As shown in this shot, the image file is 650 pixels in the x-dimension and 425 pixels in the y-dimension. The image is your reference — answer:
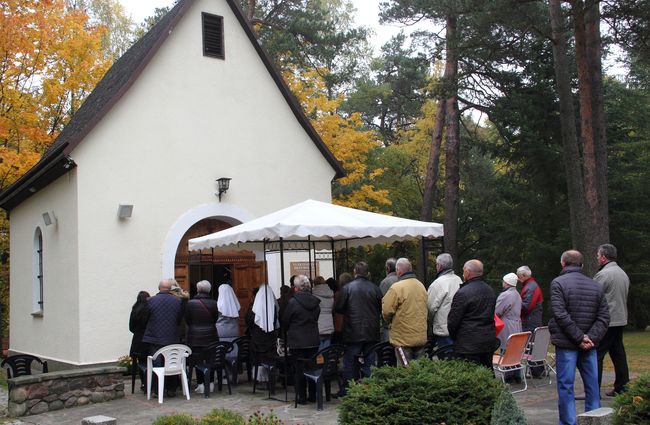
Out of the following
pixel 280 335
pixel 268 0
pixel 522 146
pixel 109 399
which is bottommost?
pixel 109 399

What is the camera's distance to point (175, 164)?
14.1 meters

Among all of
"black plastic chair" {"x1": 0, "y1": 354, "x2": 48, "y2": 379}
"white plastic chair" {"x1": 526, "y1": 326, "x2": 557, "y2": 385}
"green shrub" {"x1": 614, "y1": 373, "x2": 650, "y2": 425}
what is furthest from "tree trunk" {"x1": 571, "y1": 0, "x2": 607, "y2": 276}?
"black plastic chair" {"x1": 0, "y1": 354, "x2": 48, "y2": 379}

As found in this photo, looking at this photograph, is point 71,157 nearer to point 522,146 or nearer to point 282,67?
point 282,67

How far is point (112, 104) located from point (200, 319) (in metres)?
5.08

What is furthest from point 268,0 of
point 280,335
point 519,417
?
point 519,417

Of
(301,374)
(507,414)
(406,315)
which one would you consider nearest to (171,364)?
(301,374)

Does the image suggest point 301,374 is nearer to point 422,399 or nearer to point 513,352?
point 513,352

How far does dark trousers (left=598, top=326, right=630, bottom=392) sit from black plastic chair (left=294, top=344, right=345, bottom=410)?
10.4 ft

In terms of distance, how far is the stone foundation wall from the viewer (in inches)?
380

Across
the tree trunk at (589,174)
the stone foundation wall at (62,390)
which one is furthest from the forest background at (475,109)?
the stone foundation wall at (62,390)

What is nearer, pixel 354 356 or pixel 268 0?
pixel 354 356

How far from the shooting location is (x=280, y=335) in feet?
33.5

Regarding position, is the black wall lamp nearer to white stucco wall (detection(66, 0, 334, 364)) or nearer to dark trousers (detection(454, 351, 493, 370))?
white stucco wall (detection(66, 0, 334, 364))

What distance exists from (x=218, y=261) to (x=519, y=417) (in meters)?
10.3
